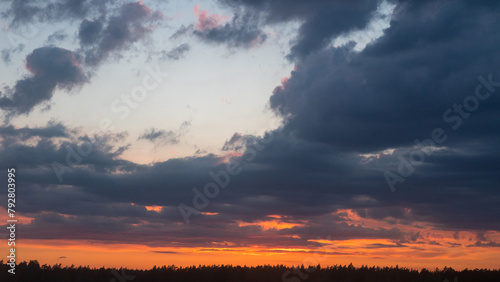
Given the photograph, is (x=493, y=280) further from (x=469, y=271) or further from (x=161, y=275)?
(x=161, y=275)

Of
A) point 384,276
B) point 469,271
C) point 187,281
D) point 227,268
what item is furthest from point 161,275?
point 469,271

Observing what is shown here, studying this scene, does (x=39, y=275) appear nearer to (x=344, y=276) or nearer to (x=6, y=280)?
(x=6, y=280)

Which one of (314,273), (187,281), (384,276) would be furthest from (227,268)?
(384,276)

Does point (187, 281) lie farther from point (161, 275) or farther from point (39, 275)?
point (39, 275)

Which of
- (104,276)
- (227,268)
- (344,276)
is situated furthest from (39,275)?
(344,276)

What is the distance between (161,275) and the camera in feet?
123

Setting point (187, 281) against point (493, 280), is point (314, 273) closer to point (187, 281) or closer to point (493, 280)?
point (187, 281)

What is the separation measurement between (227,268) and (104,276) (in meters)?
7.54

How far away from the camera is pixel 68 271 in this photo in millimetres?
37969

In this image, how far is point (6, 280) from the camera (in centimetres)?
3712

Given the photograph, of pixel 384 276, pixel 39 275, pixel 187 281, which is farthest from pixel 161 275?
pixel 384 276

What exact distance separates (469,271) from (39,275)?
26279mm

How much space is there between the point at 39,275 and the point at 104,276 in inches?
168

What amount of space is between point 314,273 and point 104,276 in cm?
1280
